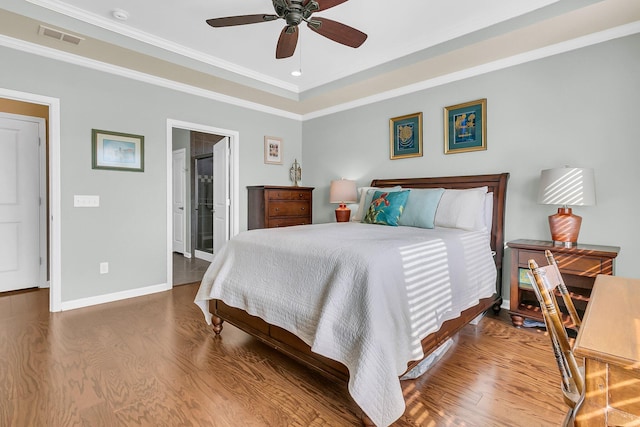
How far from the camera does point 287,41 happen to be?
2471 millimetres

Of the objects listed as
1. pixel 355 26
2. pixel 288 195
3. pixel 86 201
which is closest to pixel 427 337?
pixel 355 26

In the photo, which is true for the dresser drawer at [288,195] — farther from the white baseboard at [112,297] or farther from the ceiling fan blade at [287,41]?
the ceiling fan blade at [287,41]

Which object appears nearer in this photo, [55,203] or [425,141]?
[55,203]

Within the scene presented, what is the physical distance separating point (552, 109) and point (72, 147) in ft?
15.3

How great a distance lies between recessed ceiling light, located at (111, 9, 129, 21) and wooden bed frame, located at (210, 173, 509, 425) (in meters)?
2.56

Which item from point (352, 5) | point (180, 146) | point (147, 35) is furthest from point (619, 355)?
point (180, 146)

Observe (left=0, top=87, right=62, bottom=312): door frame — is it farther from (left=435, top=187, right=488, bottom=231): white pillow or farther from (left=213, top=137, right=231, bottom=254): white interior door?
(left=435, top=187, right=488, bottom=231): white pillow

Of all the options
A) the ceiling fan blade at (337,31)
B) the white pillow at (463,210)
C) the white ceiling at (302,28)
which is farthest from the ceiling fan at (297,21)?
the white pillow at (463,210)

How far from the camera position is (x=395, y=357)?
152 centimetres

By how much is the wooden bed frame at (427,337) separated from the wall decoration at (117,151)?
2041 mm

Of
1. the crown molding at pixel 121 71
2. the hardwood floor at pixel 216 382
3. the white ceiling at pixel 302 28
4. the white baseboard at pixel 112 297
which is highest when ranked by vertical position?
the white ceiling at pixel 302 28

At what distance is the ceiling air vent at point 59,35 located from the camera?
2679 millimetres

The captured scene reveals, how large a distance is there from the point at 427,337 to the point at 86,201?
347 cm

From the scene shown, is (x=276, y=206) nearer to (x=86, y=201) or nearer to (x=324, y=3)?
(x=86, y=201)
